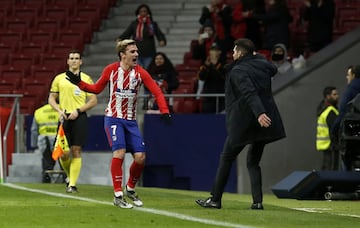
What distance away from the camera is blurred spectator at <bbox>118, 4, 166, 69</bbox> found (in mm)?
25688

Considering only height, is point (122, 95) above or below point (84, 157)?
above

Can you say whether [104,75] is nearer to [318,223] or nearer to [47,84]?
[318,223]

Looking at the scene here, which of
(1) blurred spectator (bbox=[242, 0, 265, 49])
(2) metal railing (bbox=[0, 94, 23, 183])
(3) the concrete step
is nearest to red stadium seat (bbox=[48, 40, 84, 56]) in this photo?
(2) metal railing (bbox=[0, 94, 23, 183])

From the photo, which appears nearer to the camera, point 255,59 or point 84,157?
point 255,59

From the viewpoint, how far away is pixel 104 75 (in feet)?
50.8

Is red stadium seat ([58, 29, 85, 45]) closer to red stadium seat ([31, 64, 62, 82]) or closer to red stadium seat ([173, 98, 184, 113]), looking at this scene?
red stadium seat ([31, 64, 62, 82])

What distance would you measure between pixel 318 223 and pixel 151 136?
1163cm

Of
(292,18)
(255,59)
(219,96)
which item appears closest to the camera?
(255,59)

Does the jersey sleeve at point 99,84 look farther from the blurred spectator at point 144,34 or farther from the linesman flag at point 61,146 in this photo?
the blurred spectator at point 144,34

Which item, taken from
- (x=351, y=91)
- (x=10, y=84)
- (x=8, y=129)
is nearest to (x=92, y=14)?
(x=10, y=84)

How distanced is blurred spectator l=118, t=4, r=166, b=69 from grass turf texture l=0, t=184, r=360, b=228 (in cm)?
835

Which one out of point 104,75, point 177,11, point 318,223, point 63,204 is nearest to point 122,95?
point 104,75

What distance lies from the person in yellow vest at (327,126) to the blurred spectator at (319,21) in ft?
7.51

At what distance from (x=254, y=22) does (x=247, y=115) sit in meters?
11.3
